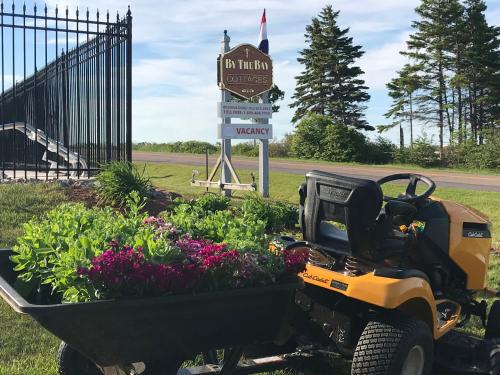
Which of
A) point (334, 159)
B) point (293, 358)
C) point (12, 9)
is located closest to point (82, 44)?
point (12, 9)

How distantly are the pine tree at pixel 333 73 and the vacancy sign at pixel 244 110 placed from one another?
35.4 meters

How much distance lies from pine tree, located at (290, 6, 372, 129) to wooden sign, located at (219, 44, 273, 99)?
35.4 m

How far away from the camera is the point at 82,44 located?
32.8 feet

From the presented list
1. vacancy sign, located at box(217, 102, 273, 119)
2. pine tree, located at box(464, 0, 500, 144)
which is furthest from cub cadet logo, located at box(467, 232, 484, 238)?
pine tree, located at box(464, 0, 500, 144)

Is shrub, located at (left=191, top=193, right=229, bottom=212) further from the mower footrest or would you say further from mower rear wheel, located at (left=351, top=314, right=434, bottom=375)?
mower rear wheel, located at (left=351, top=314, right=434, bottom=375)

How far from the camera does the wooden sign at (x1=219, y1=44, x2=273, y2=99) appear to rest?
12.3 m

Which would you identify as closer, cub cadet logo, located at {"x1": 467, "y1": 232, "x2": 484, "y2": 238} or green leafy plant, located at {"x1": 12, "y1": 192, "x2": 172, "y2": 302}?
green leafy plant, located at {"x1": 12, "y1": 192, "x2": 172, "y2": 302}

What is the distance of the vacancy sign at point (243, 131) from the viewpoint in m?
12.2

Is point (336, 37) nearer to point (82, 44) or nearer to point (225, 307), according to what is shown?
point (82, 44)

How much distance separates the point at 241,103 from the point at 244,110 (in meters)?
0.16

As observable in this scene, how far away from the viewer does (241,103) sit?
12.4 metres

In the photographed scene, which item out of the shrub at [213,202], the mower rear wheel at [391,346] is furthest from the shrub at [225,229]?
the shrub at [213,202]

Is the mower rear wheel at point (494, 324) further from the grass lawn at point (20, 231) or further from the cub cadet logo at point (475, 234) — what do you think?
the grass lawn at point (20, 231)

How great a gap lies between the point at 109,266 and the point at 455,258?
92.9 inches
